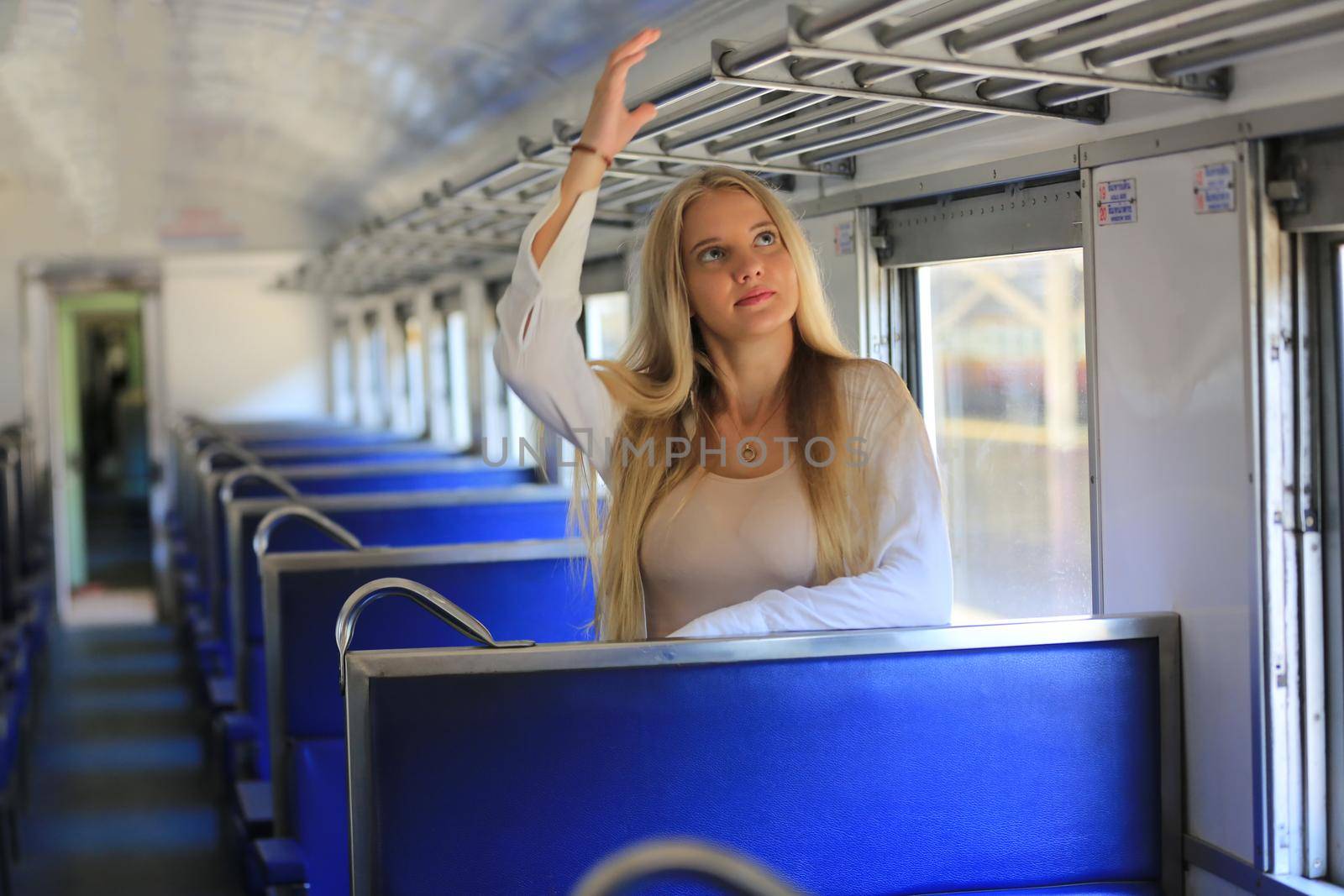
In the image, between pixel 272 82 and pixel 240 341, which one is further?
pixel 240 341

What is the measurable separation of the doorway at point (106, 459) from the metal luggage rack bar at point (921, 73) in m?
7.91

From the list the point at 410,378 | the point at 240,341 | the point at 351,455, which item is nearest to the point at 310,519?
the point at 351,455

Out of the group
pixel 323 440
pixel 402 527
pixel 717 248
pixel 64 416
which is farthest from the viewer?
pixel 64 416

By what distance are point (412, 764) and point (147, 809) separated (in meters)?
4.11

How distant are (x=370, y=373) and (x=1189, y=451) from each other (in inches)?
372

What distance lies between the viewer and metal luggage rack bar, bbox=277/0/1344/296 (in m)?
2.07

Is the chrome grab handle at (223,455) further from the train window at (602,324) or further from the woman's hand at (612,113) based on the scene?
the woman's hand at (612,113)

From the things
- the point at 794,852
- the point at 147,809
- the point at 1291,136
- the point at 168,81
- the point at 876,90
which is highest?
the point at 168,81

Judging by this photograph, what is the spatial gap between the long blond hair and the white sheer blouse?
26 mm

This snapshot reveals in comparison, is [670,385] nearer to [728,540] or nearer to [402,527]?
[728,540]

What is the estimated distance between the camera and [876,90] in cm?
257

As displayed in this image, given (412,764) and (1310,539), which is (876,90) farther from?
(412,764)

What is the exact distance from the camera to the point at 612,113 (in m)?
2.05

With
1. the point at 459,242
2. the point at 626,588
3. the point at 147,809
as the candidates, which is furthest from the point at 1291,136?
the point at 147,809
